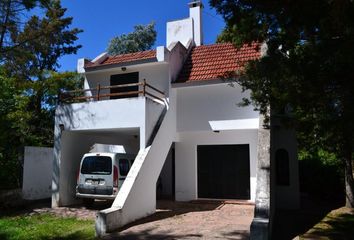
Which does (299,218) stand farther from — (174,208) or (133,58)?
(133,58)

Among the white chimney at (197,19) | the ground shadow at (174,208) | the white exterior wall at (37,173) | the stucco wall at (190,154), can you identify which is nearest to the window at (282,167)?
the stucco wall at (190,154)

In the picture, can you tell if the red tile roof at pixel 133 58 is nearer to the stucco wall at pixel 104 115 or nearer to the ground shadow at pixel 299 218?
the stucco wall at pixel 104 115

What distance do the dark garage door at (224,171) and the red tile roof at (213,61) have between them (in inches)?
125

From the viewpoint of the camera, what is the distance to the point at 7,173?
52.0 ft

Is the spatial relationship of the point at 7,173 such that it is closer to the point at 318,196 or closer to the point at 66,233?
the point at 66,233

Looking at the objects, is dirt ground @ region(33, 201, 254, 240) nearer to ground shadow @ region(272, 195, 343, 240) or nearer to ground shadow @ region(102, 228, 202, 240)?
ground shadow @ region(102, 228, 202, 240)

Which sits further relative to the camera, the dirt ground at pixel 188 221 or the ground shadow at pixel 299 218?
the ground shadow at pixel 299 218

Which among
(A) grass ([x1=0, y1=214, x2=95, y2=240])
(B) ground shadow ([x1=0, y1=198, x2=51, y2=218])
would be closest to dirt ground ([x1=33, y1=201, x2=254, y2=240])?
(B) ground shadow ([x1=0, y1=198, x2=51, y2=218])

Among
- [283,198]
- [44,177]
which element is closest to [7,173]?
[44,177]

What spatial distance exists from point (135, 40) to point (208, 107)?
2478 cm

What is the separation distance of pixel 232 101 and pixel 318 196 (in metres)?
7.74

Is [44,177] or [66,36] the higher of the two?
[66,36]

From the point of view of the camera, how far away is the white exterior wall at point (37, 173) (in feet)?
50.6

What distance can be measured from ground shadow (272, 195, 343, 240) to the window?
49.9 inches
